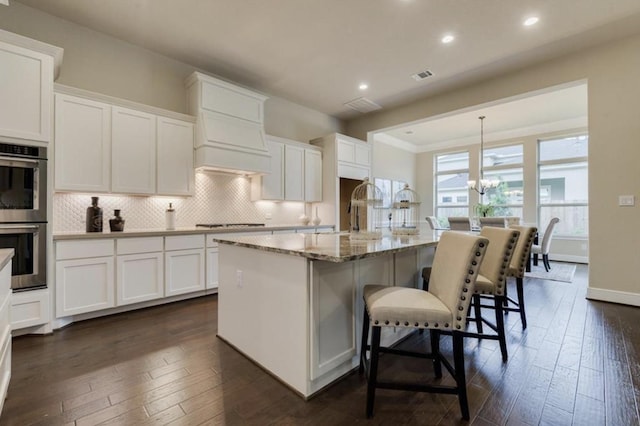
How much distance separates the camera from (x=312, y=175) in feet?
17.7

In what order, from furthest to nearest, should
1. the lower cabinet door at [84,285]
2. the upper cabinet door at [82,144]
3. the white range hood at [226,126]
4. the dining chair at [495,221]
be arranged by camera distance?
the dining chair at [495,221] < the white range hood at [226,126] < the upper cabinet door at [82,144] < the lower cabinet door at [84,285]

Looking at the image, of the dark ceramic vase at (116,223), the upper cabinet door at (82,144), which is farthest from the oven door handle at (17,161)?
the dark ceramic vase at (116,223)

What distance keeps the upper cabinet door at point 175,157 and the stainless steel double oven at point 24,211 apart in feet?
3.72

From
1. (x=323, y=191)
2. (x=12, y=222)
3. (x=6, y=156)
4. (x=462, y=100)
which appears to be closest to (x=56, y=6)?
(x=6, y=156)

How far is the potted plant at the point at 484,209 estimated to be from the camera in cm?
707

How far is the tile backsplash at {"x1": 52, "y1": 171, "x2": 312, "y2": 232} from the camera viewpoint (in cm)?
321

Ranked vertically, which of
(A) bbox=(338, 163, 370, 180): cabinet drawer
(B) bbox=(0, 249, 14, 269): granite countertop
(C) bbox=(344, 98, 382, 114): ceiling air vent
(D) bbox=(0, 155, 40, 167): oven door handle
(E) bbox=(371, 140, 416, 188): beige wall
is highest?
(C) bbox=(344, 98, 382, 114): ceiling air vent

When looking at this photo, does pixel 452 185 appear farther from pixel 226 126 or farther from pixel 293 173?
pixel 226 126

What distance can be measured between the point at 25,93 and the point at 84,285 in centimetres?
177

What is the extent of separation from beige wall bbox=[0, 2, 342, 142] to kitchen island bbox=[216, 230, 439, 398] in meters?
2.71

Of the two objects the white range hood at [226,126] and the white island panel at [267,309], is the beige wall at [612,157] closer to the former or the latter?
the white island panel at [267,309]

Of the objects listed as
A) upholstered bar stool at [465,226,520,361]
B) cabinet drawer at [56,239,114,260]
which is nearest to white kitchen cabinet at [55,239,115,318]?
cabinet drawer at [56,239,114,260]

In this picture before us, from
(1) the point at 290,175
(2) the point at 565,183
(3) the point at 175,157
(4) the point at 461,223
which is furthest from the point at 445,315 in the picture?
(2) the point at 565,183

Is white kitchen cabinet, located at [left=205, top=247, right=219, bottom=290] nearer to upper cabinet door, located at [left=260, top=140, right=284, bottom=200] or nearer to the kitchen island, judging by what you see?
upper cabinet door, located at [left=260, top=140, right=284, bottom=200]
